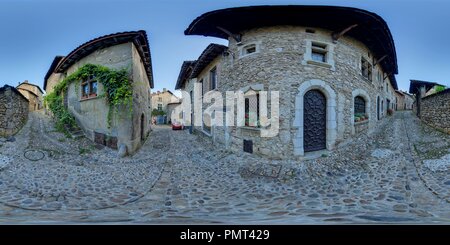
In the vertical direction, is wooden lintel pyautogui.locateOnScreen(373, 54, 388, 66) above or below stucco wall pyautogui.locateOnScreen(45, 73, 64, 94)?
above

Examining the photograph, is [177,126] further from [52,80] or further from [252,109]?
[252,109]

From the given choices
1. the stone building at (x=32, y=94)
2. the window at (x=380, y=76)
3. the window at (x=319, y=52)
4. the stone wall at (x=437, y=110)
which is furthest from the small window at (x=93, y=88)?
the window at (x=380, y=76)

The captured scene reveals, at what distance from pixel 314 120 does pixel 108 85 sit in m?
6.34

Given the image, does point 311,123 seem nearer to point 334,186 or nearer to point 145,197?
point 334,186

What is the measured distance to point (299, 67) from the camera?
5066 mm

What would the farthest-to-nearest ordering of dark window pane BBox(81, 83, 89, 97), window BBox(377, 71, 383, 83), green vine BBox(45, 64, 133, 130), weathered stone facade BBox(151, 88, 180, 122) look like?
1. weathered stone facade BBox(151, 88, 180, 122)
2. window BBox(377, 71, 383, 83)
3. dark window pane BBox(81, 83, 89, 97)
4. green vine BBox(45, 64, 133, 130)

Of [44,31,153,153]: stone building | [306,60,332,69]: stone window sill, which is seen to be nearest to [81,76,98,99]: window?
[44,31,153,153]: stone building

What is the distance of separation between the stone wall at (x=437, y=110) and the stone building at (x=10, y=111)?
38.3 feet

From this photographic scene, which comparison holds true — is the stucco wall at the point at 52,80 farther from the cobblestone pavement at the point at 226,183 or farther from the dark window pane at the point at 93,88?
the dark window pane at the point at 93,88

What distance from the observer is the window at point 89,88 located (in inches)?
223

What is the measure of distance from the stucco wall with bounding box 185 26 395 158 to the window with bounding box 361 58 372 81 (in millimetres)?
661

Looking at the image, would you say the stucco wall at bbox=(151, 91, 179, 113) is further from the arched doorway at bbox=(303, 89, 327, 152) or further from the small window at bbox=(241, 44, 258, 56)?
the arched doorway at bbox=(303, 89, 327, 152)

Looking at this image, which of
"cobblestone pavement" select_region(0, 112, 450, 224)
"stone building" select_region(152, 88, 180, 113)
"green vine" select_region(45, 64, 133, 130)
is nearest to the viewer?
"cobblestone pavement" select_region(0, 112, 450, 224)

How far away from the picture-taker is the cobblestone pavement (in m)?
2.73
